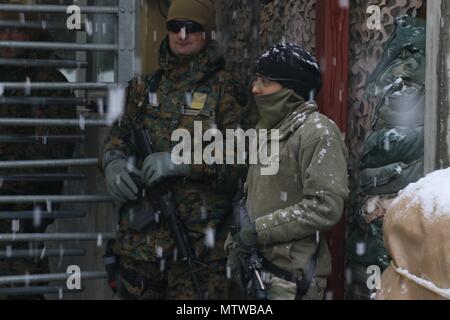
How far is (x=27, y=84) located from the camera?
553 centimetres

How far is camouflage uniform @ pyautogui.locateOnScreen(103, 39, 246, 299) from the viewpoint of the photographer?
5.18m

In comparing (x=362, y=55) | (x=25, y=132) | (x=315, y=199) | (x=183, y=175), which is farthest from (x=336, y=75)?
(x=25, y=132)

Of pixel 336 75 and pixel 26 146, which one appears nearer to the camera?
pixel 336 75

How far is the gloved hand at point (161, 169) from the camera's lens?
5098mm

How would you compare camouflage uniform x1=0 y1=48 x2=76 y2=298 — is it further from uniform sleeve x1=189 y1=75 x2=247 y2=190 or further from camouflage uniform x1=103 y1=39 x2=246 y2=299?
uniform sleeve x1=189 y1=75 x2=247 y2=190

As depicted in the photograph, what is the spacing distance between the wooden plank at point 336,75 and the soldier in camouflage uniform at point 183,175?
20.3 inches

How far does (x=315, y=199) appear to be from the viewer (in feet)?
14.0

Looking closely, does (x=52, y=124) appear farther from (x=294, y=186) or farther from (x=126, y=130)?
(x=294, y=186)

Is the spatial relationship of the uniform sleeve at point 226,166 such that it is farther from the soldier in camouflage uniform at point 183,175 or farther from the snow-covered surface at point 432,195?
the snow-covered surface at point 432,195

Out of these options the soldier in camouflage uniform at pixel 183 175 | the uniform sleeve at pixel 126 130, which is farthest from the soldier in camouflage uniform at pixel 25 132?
the soldier in camouflage uniform at pixel 183 175

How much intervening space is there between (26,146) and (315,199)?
2301mm

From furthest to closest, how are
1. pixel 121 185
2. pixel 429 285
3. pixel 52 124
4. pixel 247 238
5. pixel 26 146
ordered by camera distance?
pixel 26 146 → pixel 52 124 → pixel 121 185 → pixel 247 238 → pixel 429 285

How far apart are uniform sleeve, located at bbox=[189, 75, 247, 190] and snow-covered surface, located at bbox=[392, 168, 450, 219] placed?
2.49 metres
